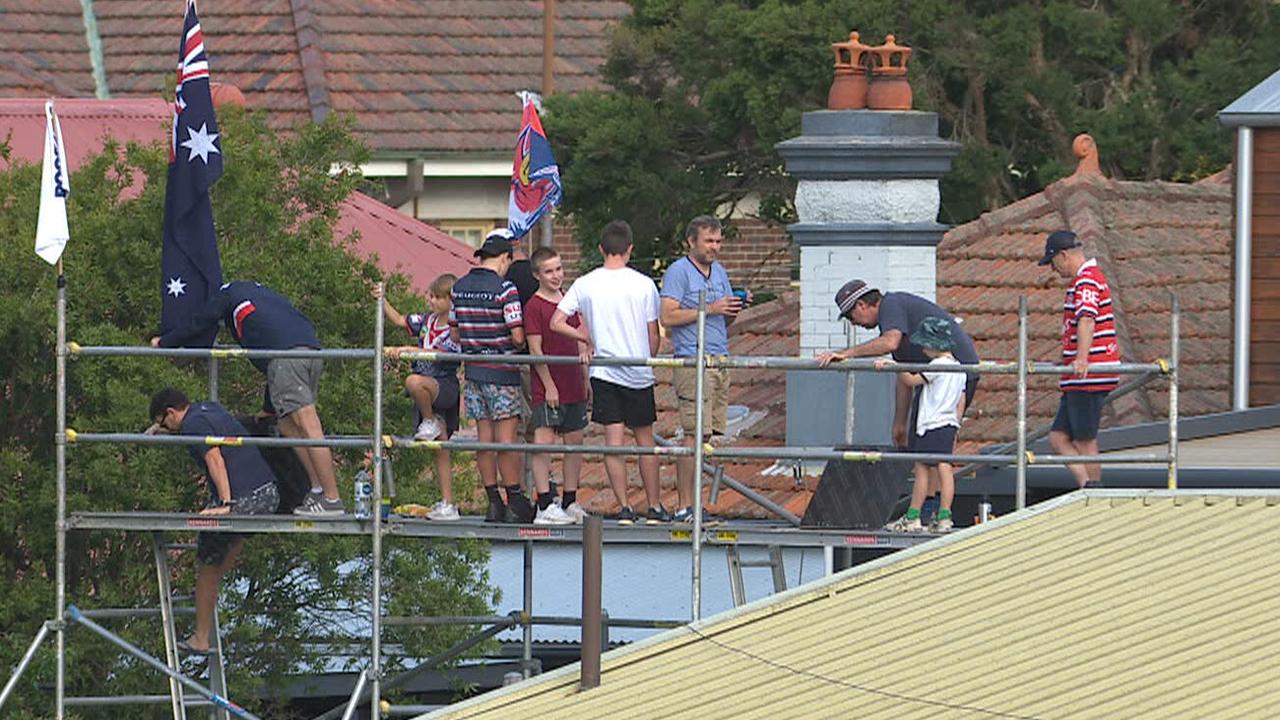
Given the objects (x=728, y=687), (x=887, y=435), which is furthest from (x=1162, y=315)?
(x=728, y=687)

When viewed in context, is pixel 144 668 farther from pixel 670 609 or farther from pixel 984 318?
pixel 984 318

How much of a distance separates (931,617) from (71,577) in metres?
7.34

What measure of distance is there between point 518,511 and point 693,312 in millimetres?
1360

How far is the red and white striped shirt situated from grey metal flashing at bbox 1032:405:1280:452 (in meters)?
2.07

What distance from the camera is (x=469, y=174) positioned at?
131 feet

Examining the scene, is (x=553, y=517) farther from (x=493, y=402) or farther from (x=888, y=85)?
(x=888, y=85)

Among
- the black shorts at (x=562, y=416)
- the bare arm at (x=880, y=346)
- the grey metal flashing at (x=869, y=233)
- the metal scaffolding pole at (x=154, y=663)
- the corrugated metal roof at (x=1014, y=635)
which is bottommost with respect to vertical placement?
the metal scaffolding pole at (x=154, y=663)

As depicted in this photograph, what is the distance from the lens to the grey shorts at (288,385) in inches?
642

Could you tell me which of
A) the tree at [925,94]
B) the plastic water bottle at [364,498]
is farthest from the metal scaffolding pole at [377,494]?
the tree at [925,94]

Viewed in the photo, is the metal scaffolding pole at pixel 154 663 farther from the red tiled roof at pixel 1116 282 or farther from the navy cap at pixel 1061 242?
the red tiled roof at pixel 1116 282

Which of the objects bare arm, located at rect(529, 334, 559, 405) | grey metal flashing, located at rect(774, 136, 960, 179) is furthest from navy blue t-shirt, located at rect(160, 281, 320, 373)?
grey metal flashing, located at rect(774, 136, 960, 179)

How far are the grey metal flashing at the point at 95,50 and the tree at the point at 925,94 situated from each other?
25.5 feet

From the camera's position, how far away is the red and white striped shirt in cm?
1595

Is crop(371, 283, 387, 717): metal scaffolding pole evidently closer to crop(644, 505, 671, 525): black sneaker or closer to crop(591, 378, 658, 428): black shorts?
crop(591, 378, 658, 428): black shorts
